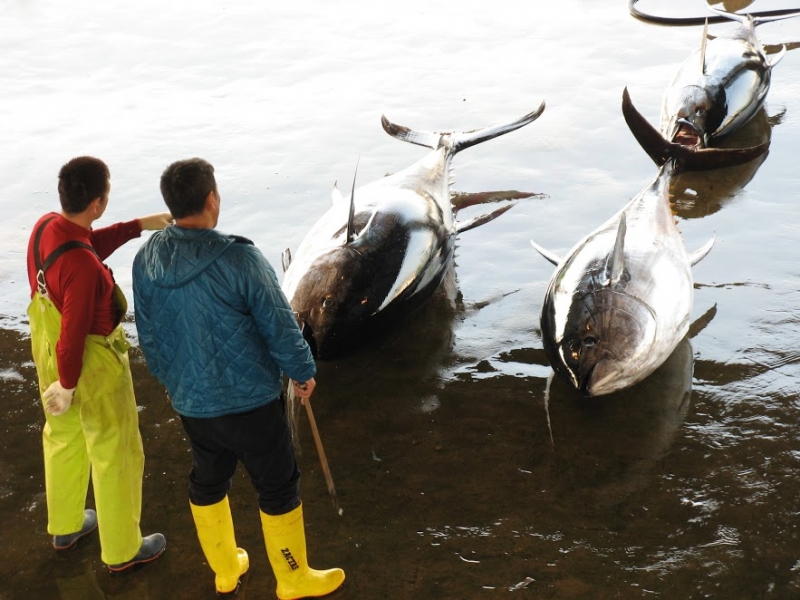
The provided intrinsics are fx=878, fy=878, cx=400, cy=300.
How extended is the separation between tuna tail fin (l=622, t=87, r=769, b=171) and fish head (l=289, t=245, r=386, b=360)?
2.38m

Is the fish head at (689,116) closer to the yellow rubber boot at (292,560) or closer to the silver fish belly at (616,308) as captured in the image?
the silver fish belly at (616,308)

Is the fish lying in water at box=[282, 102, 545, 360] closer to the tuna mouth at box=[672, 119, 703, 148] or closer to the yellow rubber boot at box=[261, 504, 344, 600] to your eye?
the yellow rubber boot at box=[261, 504, 344, 600]

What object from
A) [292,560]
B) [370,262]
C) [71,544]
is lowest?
[71,544]

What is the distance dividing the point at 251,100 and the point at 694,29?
4704 millimetres

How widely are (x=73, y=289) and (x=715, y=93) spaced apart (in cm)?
572

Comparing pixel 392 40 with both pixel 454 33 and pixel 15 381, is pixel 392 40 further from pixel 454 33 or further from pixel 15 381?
pixel 15 381

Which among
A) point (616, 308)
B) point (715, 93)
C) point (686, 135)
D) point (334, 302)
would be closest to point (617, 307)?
point (616, 308)

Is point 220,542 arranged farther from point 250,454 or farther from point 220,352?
point 220,352

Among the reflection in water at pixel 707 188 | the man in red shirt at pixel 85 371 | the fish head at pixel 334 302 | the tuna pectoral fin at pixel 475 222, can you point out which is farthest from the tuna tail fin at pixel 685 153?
the man in red shirt at pixel 85 371

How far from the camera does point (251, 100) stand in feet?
28.3

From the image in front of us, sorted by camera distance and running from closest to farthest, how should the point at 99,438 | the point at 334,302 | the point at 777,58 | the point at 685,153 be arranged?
the point at 99,438
the point at 334,302
the point at 685,153
the point at 777,58

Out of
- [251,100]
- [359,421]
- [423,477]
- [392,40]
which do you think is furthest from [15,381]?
[392,40]

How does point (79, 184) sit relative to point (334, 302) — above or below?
above

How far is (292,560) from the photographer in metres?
3.42
